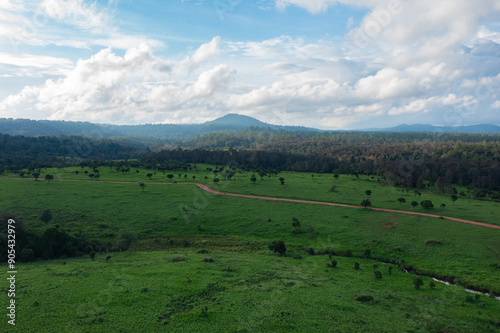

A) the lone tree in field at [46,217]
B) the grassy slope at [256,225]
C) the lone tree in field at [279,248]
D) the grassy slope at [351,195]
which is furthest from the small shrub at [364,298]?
the lone tree in field at [46,217]

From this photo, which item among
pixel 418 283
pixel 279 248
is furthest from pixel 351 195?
pixel 418 283

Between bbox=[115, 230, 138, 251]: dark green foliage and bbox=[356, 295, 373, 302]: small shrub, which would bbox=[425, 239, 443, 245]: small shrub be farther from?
bbox=[115, 230, 138, 251]: dark green foliage

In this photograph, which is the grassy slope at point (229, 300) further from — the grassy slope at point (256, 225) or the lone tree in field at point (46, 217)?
the lone tree in field at point (46, 217)

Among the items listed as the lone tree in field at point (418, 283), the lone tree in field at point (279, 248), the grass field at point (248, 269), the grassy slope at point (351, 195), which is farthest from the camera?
the grassy slope at point (351, 195)

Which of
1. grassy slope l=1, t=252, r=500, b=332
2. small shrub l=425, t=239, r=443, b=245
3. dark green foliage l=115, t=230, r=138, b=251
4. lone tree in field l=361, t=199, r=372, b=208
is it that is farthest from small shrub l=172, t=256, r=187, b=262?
lone tree in field l=361, t=199, r=372, b=208

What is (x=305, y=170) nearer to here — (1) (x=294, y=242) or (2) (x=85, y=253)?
(1) (x=294, y=242)

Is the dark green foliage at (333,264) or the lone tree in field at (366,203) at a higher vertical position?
the lone tree in field at (366,203)
